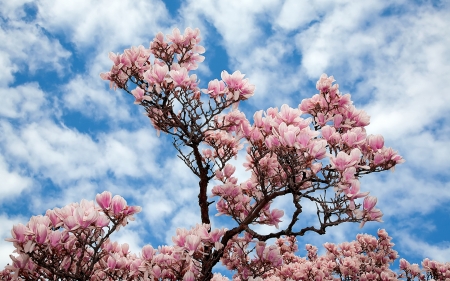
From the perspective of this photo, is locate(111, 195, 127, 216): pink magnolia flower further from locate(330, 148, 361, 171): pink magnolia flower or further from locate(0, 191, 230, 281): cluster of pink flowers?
locate(330, 148, 361, 171): pink magnolia flower

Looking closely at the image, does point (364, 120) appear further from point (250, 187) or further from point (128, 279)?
point (128, 279)

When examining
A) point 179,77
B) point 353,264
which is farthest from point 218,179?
point 353,264

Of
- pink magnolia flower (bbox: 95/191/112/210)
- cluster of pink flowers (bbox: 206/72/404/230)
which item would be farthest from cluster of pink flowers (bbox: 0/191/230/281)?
cluster of pink flowers (bbox: 206/72/404/230)

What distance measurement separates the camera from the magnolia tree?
3668mm

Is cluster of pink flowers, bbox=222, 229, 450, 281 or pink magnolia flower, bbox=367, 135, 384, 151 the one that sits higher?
cluster of pink flowers, bbox=222, 229, 450, 281

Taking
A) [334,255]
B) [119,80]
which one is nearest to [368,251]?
[334,255]

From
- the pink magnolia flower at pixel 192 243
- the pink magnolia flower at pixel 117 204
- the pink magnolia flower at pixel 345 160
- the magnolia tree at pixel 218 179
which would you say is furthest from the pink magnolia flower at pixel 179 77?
the pink magnolia flower at pixel 345 160

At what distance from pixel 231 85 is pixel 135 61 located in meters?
1.26

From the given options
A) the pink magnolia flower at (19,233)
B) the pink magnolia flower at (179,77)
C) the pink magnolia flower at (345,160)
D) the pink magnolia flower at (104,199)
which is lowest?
the pink magnolia flower at (19,233)

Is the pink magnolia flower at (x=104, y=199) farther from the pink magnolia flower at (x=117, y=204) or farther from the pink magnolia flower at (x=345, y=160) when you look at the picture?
the pink magnolia flower at (x=345, y=160)

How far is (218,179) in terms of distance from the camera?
511cm

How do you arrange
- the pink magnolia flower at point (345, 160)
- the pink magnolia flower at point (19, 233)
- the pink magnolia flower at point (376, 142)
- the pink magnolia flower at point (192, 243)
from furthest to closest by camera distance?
the pink magnolia flower at point (376, 142) < the pink magnolia flower at point (192, 243) < the pink magnolia flower at point (345, 160) < the pink magnolia flower at point (19, 233)

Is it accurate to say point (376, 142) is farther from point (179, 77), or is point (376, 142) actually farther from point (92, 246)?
point (92, 246)

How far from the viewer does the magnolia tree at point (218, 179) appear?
3.67m
